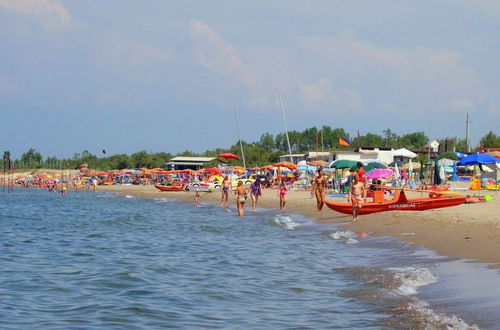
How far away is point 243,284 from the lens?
11.9 meters

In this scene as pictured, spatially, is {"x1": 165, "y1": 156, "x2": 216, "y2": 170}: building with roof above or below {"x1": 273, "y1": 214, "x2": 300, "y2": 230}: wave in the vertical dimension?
above

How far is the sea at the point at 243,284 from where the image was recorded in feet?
28.8

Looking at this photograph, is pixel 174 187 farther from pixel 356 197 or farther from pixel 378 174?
pixel 356 197

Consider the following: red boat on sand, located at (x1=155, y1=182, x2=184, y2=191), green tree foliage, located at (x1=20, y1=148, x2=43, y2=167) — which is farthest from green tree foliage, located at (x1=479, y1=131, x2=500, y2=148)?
green tree foliage, located at (x1=20, y1=148, x2=43, y2=167)

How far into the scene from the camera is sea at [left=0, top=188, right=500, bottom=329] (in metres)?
Result: 8.79

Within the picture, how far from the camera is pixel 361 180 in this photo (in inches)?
840

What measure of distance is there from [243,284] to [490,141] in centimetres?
7206

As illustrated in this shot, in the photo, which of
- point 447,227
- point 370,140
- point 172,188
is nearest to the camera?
point 447,227

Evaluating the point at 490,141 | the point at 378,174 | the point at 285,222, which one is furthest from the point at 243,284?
the point at 490,141

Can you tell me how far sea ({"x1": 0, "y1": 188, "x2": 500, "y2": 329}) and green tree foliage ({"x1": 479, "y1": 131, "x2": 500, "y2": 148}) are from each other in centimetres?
6187

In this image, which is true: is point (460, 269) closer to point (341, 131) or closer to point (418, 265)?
point (418, 265)

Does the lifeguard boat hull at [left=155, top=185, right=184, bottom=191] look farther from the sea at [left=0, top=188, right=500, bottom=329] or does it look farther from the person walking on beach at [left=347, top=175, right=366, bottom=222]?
the sea at [left=0, top=188, right=500, bottom=329]

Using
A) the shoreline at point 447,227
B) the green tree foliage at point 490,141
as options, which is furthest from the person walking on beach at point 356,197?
the green tree foliage at point 490,141

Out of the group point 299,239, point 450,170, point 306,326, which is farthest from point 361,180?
point 450,170
